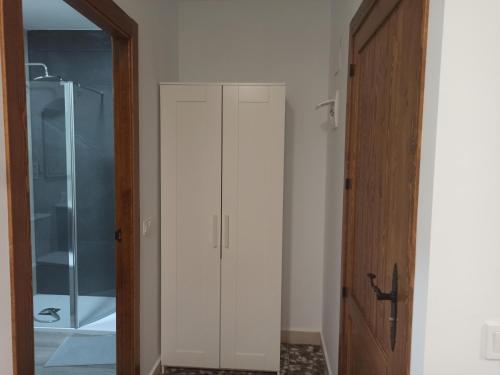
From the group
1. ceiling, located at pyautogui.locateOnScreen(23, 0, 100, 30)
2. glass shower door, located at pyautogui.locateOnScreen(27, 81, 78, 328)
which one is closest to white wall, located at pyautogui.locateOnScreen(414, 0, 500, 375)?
ceiling, located at pyautogui.locateOnScreen(23, 0, 100, 30)

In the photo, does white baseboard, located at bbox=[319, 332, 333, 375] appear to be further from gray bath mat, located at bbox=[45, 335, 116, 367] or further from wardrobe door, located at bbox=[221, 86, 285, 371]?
gray bath mat, located at bbox=[45, 335, 116, 367]

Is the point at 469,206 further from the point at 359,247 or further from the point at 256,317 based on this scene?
the point at 256,317

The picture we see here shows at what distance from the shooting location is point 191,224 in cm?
238

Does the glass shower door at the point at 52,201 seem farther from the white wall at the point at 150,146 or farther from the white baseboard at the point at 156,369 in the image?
the white wall at the point at 150,146

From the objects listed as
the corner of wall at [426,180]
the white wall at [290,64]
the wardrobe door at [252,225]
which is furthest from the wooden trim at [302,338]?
the corner of wall at [426,180]

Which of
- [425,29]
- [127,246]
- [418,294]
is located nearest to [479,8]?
[425,29]

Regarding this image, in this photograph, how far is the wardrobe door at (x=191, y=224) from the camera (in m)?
2.31

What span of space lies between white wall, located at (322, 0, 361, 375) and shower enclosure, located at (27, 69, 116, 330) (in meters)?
1.85

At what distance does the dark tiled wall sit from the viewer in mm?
3146

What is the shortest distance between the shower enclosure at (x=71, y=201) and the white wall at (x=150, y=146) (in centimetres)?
99

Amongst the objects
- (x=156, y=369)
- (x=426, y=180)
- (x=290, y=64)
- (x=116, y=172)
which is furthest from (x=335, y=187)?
(x=156, y=369)

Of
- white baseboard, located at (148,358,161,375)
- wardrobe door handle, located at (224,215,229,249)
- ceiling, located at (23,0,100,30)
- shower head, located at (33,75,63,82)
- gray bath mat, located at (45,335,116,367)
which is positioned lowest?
gray bath mat, located at (45,335,116,367)

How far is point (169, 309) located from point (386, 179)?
176 centimetres

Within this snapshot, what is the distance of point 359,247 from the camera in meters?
1.67
